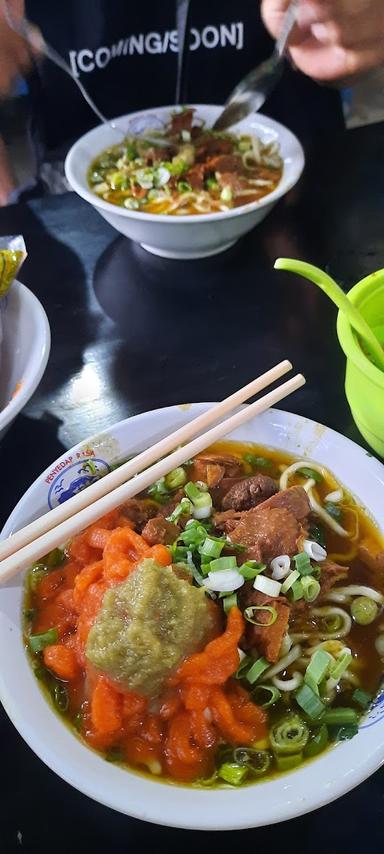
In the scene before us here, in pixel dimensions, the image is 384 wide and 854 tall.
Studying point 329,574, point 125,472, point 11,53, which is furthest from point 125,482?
point 11,53

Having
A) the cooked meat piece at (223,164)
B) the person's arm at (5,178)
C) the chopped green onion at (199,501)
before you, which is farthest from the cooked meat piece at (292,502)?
the person's arm at (5,178)

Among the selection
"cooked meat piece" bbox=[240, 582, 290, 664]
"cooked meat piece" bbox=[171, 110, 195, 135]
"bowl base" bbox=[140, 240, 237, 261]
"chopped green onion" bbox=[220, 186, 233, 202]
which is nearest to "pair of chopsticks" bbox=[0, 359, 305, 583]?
"cooked meat piece" bbox=[240, 582, 290, 664]

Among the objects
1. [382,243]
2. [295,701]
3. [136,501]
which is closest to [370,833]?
[295,701]

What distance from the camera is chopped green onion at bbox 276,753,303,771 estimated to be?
1.12 metres

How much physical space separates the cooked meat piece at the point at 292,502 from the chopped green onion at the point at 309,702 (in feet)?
1.11

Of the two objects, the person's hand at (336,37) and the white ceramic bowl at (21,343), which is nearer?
the white ceramic bowl at (21,343)

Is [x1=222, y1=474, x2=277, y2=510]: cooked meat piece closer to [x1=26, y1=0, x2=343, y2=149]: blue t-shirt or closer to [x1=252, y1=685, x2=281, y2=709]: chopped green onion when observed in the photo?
[x1=252, y1=685, x2=281, y2=709]: chopped green onion

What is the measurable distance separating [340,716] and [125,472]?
62cm

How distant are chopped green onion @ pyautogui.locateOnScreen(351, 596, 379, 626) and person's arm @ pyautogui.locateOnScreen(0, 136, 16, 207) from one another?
241cm

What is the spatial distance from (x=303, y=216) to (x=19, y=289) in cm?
128

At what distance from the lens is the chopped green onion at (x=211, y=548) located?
1.29 metres

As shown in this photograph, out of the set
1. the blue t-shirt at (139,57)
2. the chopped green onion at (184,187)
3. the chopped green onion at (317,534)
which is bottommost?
the chopped green onion at (317,534)

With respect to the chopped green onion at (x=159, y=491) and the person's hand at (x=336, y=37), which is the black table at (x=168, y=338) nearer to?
the chopped green onion at (x=159, y=491)

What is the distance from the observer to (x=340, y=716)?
1172 millimetres
